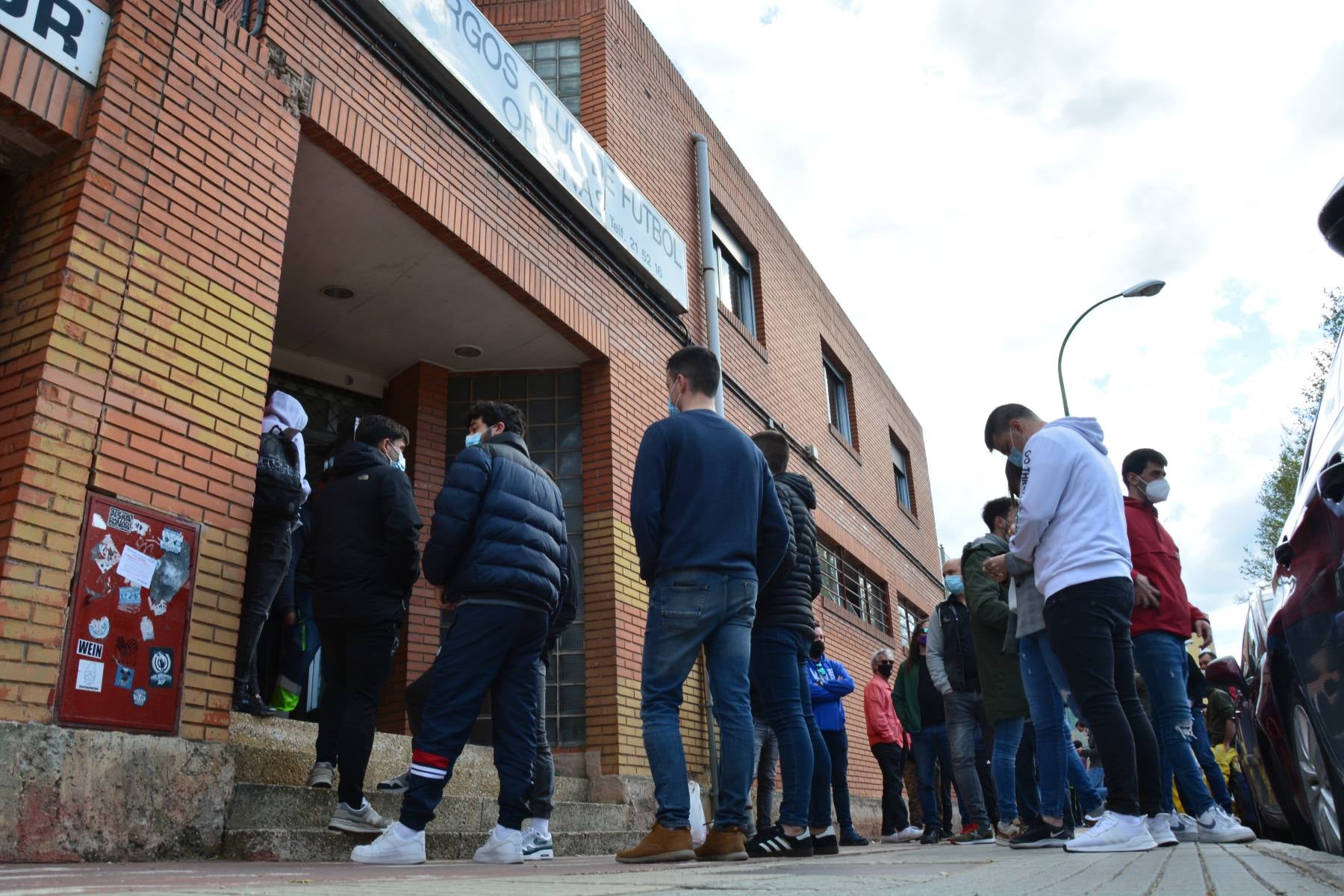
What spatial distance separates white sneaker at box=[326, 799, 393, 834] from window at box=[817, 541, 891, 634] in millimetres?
8927

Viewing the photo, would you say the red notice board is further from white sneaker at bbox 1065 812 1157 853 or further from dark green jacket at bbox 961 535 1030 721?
dark green jacket at bbox 961 535 1030 721

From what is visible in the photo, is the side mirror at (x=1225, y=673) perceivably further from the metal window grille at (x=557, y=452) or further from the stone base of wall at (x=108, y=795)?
the metal window grille at (x=557, y=452)

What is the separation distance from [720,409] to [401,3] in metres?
4.96

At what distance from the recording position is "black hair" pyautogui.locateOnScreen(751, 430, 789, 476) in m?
4.94

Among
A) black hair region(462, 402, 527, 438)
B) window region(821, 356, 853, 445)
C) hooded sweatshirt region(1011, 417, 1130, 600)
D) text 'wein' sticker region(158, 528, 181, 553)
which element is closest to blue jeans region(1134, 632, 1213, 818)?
hooded sweatshirt region(1011, 417, 1130, 600)

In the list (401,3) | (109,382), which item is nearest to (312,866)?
(109,382)

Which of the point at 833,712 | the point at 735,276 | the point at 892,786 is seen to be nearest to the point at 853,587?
the point at 735,276

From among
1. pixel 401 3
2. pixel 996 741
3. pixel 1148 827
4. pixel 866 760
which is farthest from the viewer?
pixel 866 760

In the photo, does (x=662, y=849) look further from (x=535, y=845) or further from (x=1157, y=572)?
(x=1157, y=572)

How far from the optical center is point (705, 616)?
360cm

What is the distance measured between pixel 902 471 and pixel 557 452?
12.8 m

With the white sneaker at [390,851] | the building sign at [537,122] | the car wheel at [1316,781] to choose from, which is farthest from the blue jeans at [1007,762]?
the building sign at [537,122]

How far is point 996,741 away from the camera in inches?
215

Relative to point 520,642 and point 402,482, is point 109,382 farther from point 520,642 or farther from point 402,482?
point 520,642
